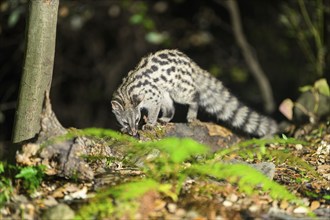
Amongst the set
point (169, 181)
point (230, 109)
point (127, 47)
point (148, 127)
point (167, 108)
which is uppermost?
point (127, 47)

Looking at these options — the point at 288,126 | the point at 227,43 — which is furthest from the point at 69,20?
the point at 288,126

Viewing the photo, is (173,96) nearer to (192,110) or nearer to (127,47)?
(192,110)

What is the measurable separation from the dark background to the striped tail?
10.8 ft

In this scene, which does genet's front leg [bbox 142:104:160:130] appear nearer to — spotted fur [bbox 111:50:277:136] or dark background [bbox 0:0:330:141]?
spotted fur [bbox 111:50:277:136]

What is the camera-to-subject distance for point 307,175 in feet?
20.5

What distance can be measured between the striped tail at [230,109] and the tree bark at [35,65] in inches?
133

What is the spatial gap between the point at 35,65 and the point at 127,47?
8.06 metres

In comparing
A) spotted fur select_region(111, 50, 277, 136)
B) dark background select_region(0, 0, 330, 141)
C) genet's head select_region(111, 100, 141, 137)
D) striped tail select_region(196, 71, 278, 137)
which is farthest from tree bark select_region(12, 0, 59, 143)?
dark background select_region(0, 0, 330, 141)

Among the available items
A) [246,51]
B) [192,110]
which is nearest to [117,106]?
[192,110]

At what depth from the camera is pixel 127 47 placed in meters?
14.0

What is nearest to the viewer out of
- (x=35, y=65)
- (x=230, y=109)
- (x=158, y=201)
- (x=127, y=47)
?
(x=158, y=201)

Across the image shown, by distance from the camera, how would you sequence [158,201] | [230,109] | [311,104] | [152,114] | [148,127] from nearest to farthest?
[158,201]
[148,127]
[152,114]
[230,109]
[311,104]

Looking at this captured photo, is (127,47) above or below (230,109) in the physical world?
above

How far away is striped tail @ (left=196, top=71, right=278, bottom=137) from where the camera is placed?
892 centimetres
